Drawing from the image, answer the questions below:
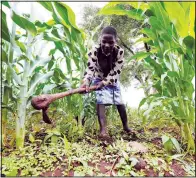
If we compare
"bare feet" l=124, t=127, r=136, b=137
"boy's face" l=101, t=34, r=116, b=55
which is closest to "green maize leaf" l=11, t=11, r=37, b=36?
"boy's face" l=101, t=34, r=116, b=55

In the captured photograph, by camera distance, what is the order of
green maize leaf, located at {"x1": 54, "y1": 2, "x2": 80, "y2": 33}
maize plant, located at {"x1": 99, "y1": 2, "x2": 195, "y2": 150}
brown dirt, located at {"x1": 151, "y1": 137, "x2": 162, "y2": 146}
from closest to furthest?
maize plant, located at {"x1": 99, "y1": 2, "x2": 195, "y2": 150} < green maize leaf, located at {"x1": 54, "y1": 2, "x2": 80, "y2": 33} < brown dirt, located at {"x1": 151, "y1": 137, "x2": 162, "y2": 146}

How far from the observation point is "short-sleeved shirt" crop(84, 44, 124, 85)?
1.93 meters

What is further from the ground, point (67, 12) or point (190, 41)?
point (67, 12)

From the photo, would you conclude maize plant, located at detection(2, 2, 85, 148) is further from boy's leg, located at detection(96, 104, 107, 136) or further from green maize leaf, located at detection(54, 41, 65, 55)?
boy's leg, located at detection(96, 104, 107, 136)

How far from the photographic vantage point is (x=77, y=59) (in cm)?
199

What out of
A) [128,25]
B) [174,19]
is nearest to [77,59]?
[174,19]

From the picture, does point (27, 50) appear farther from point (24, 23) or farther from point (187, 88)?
point (187, 88)

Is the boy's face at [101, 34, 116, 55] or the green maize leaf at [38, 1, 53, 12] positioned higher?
the green maize leaf at [38, 1, 53, 12]

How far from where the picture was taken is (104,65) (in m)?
2.02

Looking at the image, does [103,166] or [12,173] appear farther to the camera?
[103,166]

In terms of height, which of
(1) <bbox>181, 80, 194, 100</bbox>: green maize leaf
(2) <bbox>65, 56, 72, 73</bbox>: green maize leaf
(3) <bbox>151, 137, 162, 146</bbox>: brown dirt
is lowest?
(3) <bbox>151, 137, 162, 146</bbox>: brown dirt

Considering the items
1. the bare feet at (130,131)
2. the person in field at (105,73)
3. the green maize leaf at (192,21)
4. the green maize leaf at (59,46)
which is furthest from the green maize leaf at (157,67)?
the green maize leaf at (59,46)

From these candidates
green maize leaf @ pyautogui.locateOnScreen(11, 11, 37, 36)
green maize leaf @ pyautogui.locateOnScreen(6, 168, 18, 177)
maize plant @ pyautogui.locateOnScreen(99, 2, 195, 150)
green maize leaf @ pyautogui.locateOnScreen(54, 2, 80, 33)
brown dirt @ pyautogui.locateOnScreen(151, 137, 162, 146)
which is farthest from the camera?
brown dirt @ pyautogui.locateOnScreen(151, 137, 162, 146)

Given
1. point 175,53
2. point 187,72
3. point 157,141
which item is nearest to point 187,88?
point 187,72
